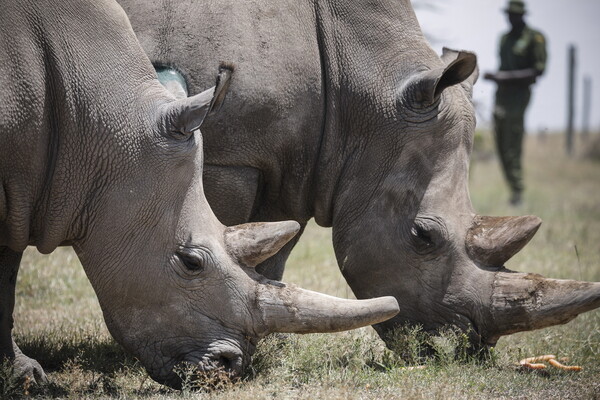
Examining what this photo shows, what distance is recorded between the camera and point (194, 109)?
505 cm

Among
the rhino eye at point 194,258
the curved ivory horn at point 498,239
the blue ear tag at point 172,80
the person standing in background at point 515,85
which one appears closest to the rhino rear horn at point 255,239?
the rhino eye at point 194,258

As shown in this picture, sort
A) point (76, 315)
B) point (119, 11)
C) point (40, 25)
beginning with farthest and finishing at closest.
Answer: point (76, 315) < point (119, 11) < point (40, 25)

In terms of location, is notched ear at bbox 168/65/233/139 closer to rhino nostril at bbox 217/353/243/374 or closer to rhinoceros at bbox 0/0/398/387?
rhinoceros at bbox 0/0/398/387

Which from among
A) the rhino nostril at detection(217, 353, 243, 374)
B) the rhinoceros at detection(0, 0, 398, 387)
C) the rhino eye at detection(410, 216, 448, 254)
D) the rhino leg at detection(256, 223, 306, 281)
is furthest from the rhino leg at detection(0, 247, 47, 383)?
the rhino eye at detection(410, 216, 448, 254)

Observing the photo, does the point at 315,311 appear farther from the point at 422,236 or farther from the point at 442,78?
the point at 442,78

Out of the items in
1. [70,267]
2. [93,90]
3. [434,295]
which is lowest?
[70,267]

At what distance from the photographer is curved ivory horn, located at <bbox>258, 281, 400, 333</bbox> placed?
513 cm

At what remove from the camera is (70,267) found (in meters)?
8.85

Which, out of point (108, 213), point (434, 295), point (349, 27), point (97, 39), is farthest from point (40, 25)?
point (434, 295)

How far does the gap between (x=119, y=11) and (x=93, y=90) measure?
22.3 inches

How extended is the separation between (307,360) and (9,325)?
73.4 inches

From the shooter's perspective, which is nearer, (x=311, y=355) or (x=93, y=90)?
(x=93, y=90)

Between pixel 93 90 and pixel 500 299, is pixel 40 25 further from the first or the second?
pixel 500 299

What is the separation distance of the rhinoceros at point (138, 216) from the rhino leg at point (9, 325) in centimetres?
77
